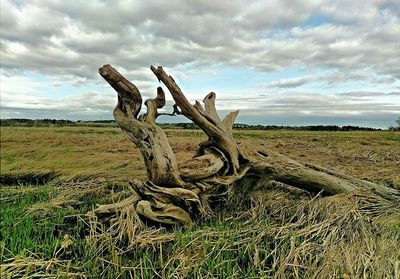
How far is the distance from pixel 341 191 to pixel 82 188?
500 centimetres

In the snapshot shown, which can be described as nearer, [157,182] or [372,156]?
[157,182]

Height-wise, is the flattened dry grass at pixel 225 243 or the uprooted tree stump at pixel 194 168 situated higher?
the uprooted tree stump at pixel 194 168

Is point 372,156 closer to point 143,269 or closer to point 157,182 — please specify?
point 157,182

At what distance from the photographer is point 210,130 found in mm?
5930

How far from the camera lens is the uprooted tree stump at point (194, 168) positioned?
5199mm

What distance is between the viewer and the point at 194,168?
552 centimetres

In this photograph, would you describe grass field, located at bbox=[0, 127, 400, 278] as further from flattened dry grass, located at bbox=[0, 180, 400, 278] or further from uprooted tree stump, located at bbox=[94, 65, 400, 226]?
uprooted tree stump, located at bbox=[94, 65, 400, 226]

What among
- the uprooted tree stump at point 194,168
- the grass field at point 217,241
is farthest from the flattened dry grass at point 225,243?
the uprooted tree stump at point 194,168

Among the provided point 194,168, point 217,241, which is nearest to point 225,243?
point 217,241

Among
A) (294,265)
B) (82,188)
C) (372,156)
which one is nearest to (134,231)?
(294,265)

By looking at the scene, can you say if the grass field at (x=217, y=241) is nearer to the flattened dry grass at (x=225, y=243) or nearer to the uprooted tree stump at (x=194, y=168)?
the flattened dry grass at (x=225, y=243)

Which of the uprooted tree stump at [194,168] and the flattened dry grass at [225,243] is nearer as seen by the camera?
the flattened dry grass at [225,243]

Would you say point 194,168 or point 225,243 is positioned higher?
point 194,168

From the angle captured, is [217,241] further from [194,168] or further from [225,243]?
[194,168]
